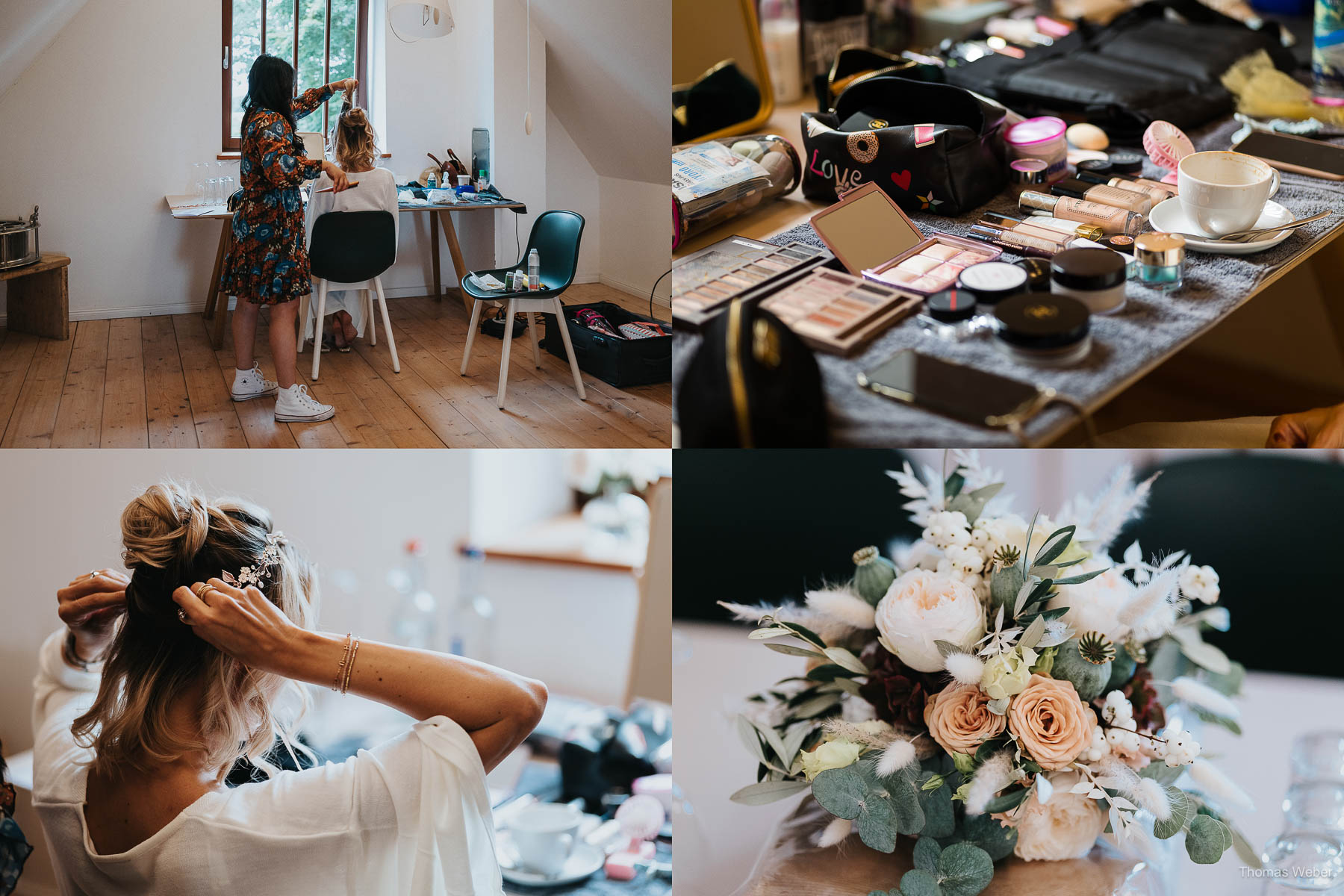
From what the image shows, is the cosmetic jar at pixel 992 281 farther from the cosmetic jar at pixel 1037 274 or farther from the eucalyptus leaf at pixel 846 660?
the eucalyptus leaf at pixel 846 660

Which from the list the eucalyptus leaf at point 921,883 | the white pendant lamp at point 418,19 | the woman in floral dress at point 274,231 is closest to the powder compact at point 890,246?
the white pendant lamp at point 418,19

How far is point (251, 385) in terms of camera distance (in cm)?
130

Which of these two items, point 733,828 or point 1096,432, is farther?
point 733,828

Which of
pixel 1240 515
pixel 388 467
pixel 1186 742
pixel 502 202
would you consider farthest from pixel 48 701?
pixel 1240 515

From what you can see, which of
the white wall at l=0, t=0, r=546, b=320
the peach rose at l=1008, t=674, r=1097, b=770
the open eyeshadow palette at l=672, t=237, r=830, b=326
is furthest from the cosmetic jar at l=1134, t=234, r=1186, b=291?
the white wall at l=0, t=0, r=546, b=320

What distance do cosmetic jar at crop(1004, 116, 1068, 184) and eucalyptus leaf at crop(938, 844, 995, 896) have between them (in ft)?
3.23

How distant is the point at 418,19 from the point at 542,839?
122cm

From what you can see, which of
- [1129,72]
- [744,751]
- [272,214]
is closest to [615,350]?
[272,214]

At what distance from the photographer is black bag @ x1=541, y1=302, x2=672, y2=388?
1318 millimetres

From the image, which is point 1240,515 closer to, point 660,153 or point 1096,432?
point 1096,432

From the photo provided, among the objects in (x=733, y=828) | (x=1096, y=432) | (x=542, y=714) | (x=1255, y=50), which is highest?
(x=1255, y=50)

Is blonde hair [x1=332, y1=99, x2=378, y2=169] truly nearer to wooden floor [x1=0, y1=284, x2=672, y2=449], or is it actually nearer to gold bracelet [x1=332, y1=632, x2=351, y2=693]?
wooden floor [x1=0, y1=284, x2=672, y2=449]

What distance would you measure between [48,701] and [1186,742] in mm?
1704

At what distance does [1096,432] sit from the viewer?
1159 mm
